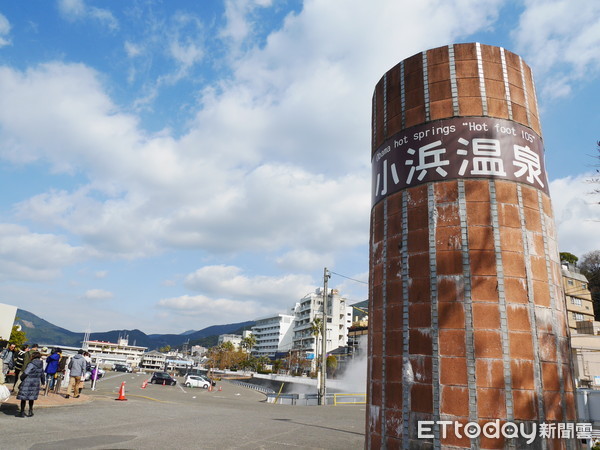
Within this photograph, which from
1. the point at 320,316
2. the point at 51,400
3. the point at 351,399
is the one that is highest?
the point at 320,316

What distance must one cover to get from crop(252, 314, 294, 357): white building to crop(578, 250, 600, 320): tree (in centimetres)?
9561

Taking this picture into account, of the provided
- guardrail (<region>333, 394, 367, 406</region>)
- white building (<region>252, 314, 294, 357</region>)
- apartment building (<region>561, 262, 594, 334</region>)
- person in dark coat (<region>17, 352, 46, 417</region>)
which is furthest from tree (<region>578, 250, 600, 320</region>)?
white building (<region>252, 314, 294, 357</region>)

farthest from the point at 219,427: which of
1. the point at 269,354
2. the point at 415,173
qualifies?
the point at 269,354

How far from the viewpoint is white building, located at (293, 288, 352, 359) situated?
416ft

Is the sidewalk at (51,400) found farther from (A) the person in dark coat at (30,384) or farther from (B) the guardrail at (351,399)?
(B) the guardrail at (351,399)

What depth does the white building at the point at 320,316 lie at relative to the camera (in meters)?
127

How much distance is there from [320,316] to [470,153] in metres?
122

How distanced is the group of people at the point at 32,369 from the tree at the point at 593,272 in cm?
8545

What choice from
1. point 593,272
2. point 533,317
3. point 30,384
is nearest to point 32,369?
point 30,384

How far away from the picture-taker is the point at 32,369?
1227 centimetres

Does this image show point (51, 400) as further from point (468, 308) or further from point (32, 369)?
point (468, 308)

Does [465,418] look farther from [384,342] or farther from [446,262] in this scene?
[446,262]

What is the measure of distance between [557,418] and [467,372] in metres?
2.26

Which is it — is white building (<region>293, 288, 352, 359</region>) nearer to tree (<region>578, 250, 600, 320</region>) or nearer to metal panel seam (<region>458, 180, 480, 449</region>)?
tree (<region>578, 250, 600, 320</region>)
